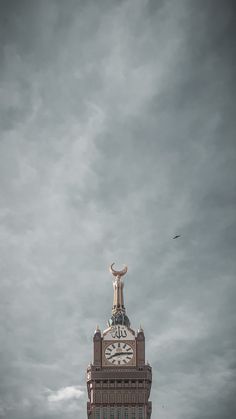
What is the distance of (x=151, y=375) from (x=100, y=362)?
10.3m

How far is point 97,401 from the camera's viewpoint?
195750 millimetres

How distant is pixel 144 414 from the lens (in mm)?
195375

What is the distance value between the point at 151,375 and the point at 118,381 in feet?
22.9

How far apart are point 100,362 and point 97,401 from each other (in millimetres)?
7750

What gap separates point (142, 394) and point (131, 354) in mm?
8230

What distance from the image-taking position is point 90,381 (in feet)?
649

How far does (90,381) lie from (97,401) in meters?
4.28

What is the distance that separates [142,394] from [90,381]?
10.4 m

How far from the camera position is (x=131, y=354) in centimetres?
19988

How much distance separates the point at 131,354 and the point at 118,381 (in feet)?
20.2

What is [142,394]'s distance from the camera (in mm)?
196625

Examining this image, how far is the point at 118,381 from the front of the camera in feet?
646

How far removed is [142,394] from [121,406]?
4668mm
